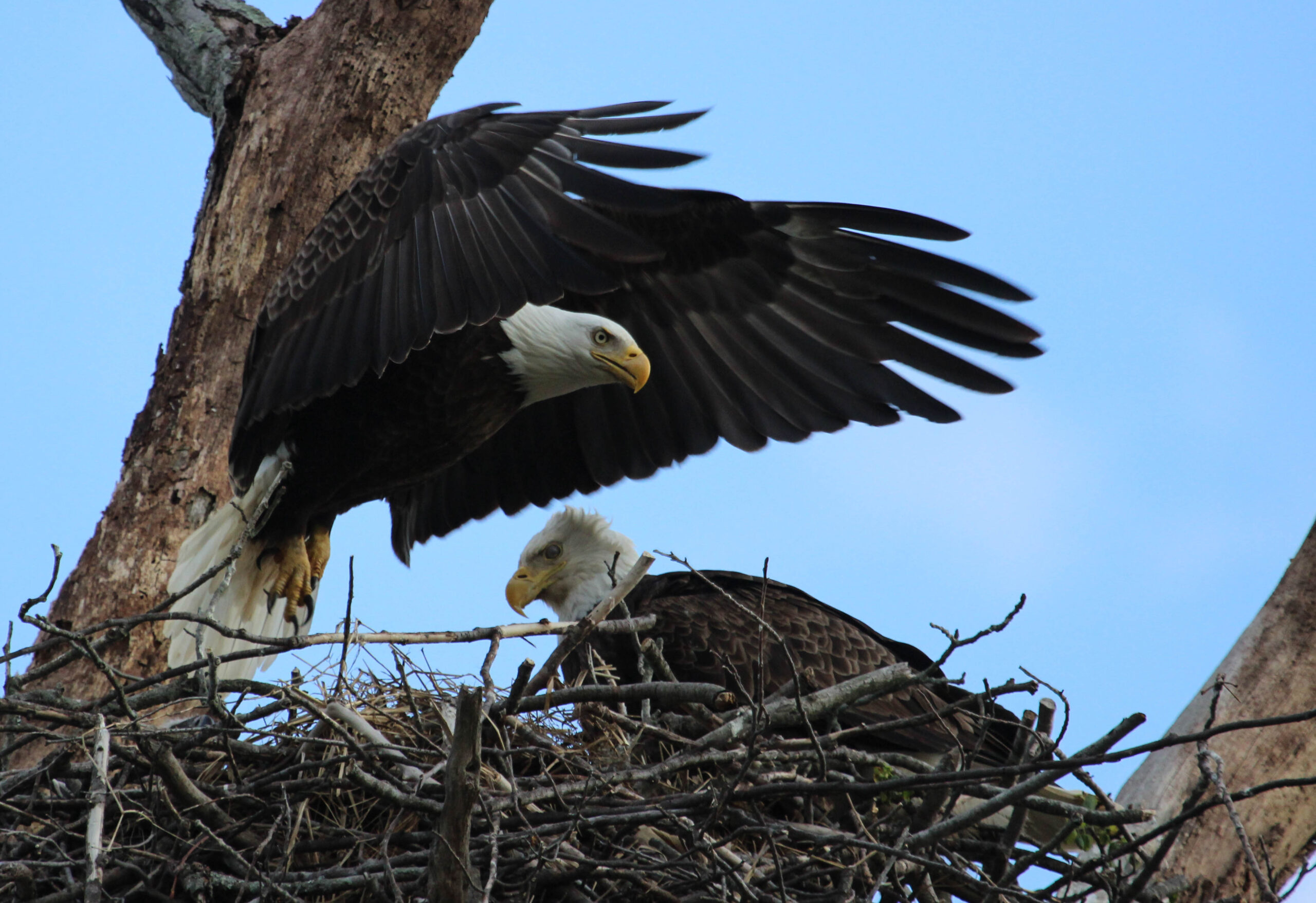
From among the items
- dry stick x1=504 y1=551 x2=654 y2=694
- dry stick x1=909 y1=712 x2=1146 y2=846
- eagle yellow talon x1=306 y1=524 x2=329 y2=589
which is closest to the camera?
dry stick x1=909 y1=712 x2=1146 y2=846

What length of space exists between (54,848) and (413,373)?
6.69 ft

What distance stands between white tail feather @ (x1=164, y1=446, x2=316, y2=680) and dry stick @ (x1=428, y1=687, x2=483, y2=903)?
2113 millimetres

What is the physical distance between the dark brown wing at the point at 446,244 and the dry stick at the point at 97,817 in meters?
1.52

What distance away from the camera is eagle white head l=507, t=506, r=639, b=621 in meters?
5.10

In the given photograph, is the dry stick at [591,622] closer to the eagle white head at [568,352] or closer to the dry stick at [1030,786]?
the dry stick at [1030,786]

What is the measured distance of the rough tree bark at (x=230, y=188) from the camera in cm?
Answer: 473

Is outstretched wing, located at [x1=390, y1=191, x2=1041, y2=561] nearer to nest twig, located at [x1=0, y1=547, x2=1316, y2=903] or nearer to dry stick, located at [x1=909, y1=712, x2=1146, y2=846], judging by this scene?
nest twig, located at [x1=0, y1=547, x2=1316, y2=903]

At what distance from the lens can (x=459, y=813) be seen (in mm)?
2572

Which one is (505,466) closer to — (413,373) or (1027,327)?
(413,373)

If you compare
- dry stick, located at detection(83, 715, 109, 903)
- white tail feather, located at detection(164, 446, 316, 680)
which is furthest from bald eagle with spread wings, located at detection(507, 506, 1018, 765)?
dry stick, located at detection(83, 715, 109, 903)

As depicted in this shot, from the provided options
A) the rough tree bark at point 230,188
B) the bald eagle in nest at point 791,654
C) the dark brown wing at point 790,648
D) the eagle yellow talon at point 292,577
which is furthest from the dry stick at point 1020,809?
the eagle yellow talon at point 292,577

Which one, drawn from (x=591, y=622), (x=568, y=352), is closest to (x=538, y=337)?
(x=568, y=352)

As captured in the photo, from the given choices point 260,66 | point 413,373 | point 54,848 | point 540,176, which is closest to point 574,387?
point 413,373

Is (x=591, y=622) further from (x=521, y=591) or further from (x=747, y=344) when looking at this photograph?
(x=747, y=344)
